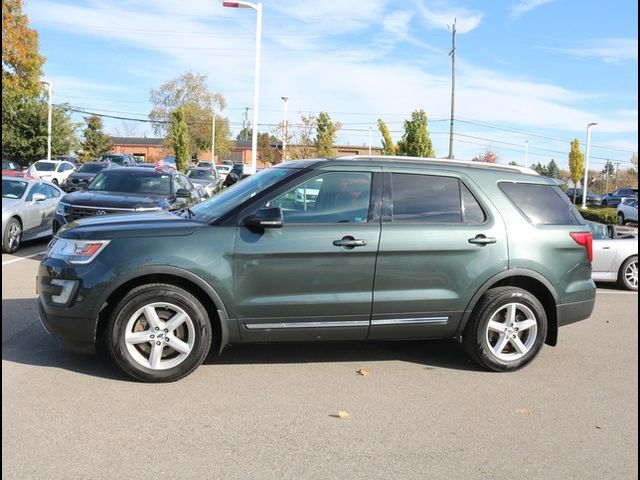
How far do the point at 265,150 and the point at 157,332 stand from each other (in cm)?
6716

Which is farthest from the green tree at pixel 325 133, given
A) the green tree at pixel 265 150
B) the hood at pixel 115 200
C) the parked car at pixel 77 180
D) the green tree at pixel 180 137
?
the green tree at pixel 265 150

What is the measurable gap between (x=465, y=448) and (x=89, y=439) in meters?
2.36

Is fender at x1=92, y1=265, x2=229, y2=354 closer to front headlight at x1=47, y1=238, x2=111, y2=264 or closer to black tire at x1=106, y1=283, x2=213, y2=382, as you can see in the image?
black tire at x1=106, y1=283, x2=213, y2=382

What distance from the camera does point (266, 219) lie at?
4.71m

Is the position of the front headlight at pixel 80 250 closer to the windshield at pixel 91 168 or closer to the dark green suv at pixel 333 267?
the dark green suv at pixel 333 267

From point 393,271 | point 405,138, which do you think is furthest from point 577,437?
point 405,138

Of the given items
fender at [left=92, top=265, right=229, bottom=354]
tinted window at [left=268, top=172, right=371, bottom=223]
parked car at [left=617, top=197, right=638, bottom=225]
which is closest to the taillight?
tinted window at [left=268, top=172, right=371, bottom=223]

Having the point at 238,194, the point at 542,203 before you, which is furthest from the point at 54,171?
the point at 542,203

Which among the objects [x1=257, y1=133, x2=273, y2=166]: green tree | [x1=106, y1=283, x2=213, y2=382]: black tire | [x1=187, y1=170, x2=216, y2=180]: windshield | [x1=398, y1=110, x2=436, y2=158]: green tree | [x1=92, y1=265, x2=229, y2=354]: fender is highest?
[x1=257, y1=133, x2=273, y2=166]: green tree

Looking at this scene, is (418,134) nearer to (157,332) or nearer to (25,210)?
(25,210)

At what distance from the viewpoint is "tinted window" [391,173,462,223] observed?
5.17 m

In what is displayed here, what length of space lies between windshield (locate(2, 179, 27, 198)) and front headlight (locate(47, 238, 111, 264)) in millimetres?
8278

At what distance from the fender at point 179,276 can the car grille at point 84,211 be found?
18.9 ft

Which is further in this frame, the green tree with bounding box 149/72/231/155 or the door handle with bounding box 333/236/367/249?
the green tree with bounding box 149/72/231/155
